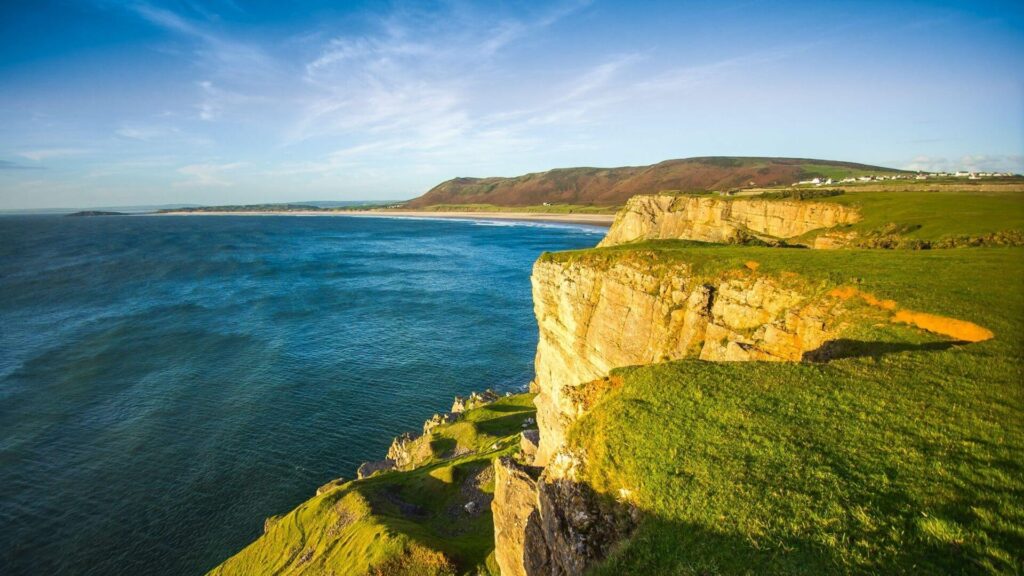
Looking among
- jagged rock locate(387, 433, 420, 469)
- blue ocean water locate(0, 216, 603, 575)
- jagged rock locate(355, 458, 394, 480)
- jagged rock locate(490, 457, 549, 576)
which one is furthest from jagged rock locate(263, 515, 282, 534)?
jagged rock locate(490, 457, 549, 576)

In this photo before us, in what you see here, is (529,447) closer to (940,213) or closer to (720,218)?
(940,213)

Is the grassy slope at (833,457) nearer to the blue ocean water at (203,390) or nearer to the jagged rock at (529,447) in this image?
the jagged rock at (529,447)

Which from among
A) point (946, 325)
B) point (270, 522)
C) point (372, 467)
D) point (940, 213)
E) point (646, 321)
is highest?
point (940, 213)

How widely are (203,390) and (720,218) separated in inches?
2768

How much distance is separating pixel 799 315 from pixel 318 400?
47883 mm

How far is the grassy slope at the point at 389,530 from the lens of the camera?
2258 cm

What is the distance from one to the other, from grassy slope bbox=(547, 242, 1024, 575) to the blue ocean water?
3516 centimetres

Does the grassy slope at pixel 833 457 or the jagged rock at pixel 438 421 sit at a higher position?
the grassy slope at pixel 833 457

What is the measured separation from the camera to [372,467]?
125 feet

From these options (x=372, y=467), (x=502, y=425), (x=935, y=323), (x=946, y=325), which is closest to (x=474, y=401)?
(x=502, y=425)

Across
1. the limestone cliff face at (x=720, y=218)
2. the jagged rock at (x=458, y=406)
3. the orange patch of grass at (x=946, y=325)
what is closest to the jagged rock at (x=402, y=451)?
the jagged rock at (x=458, y=406)

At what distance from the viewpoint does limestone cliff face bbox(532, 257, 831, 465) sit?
19266 millimetres

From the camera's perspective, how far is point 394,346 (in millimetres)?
65062

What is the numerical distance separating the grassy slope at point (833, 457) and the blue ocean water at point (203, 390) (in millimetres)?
35156
